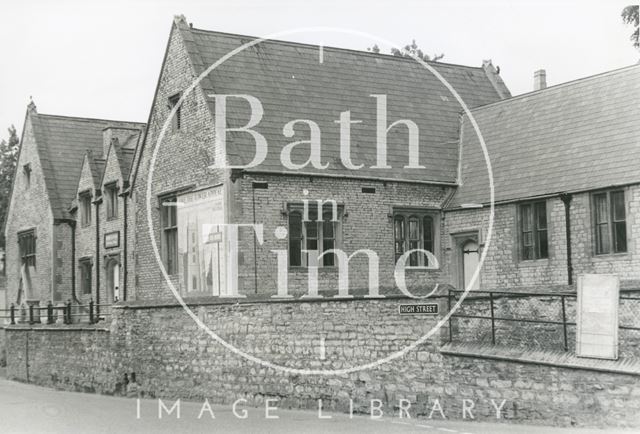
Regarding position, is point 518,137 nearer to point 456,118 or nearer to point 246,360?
point 456,118

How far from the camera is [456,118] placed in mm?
31719

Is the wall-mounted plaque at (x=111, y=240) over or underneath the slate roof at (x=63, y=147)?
underneath

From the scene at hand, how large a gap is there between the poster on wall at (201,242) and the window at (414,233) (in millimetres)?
5220

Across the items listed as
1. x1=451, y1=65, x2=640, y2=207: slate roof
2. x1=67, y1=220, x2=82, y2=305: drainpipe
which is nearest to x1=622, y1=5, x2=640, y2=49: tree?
x1=451, y1=65, x2=640, y2=207: slate roof

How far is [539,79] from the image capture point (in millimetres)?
33656

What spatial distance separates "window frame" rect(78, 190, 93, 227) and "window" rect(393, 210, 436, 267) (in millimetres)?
15173

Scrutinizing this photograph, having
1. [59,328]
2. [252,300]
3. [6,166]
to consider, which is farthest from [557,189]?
[6,166]

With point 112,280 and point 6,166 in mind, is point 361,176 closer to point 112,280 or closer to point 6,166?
point 112,280

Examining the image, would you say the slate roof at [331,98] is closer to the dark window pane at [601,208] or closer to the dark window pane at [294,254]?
the dark window pane at [294,254]

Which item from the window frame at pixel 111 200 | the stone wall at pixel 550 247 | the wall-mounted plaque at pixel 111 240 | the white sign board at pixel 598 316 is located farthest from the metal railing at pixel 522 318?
the window frame at pixel 111 200

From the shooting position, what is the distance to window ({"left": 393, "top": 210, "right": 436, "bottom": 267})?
28.3m

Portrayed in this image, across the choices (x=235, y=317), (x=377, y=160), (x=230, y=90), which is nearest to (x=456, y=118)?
(x=377, y=160)

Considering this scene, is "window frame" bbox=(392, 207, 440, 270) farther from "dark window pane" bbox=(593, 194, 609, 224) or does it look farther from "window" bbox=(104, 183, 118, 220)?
"window" bbox=(104, 183, 118, 220)

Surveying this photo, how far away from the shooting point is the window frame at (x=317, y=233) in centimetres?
2656
